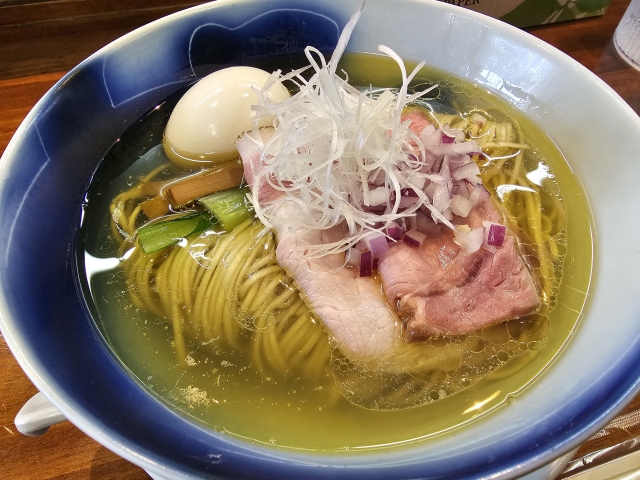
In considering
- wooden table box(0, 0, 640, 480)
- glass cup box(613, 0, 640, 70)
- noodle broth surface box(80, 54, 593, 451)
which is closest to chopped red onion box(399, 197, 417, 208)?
noodle broth surface box(80, 54, 593, 451)

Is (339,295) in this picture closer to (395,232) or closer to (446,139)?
(395,232)

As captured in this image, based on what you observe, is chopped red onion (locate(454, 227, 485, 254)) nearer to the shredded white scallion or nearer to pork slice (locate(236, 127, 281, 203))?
the shredded white scallion

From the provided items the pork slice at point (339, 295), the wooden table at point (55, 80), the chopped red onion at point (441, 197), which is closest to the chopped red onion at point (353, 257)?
the pork slice at point (339, 295)

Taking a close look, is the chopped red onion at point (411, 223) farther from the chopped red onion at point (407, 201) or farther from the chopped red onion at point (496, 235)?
the chopped red onion at point (496, 235)

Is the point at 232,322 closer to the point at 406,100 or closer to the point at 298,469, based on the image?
the point at 298,469

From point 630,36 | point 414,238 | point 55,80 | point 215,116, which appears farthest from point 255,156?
point 630,36
